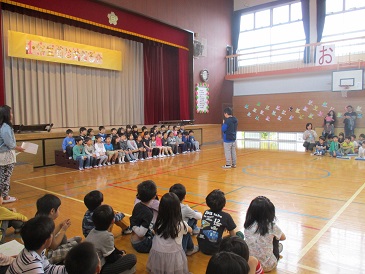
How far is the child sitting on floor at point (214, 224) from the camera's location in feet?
8.48

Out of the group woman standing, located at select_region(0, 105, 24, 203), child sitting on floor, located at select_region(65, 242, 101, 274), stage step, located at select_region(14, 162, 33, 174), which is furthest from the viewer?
stage step, located at select_region(14, 162, 33, 174)

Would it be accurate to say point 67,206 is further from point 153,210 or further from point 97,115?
point 97,115

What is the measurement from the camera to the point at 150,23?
9938mm

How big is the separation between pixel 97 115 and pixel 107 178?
485cm

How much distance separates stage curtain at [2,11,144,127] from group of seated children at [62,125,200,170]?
6.02 ft

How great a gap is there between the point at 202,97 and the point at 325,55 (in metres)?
4.88

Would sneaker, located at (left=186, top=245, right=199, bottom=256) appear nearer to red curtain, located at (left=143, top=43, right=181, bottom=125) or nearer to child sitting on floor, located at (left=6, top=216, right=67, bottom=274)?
child sitting on floor, located at (left=6, top=216, right=67, bottom=274)

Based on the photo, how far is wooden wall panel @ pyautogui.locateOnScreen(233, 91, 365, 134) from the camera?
11.9 meters

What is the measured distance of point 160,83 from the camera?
12031 millimetres

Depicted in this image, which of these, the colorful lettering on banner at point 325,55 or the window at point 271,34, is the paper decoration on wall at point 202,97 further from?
the colorful lettering on banner at point 325,55

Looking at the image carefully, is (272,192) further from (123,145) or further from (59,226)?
(123,145)

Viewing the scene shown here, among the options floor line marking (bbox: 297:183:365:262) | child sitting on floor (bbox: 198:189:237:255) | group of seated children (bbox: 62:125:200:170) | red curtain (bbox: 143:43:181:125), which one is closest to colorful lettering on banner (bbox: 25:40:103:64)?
red curtain (bbox: 143:43:181:125)

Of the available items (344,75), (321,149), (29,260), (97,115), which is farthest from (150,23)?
(29,260)

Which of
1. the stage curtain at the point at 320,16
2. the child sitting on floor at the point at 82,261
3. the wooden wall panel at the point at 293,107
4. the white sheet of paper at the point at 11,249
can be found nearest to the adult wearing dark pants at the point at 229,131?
the white sheet of paper at the point at 11,249
